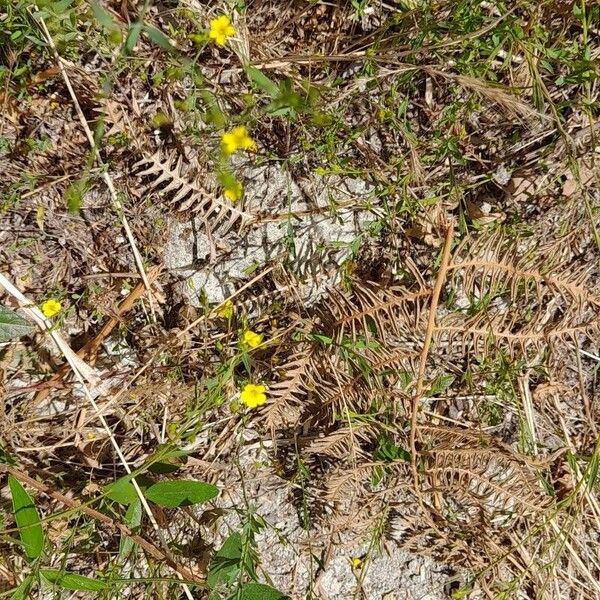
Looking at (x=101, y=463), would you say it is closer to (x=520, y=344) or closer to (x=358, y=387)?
(x=358, y=387)

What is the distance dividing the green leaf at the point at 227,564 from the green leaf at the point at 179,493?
197 mm

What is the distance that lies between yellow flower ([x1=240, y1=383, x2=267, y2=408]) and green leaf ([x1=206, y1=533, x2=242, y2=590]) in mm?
482

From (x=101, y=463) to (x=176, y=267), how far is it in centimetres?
84

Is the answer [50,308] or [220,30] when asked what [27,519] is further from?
[220,30]

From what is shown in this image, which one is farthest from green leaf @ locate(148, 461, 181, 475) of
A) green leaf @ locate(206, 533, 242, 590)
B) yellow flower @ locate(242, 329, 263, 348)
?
yellow flower @ locate(242, 329, 263, 348)

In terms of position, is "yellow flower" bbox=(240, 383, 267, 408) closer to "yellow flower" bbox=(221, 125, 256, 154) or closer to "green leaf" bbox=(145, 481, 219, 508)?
"green leaf" bbox=(145, 481, 219, 508)

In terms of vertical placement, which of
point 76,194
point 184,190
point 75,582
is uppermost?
point 76,194

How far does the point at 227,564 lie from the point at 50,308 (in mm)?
1154

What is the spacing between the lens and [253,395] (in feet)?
7.95

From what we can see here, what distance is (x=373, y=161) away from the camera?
2.59 m

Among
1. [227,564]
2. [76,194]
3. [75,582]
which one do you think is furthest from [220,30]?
[75,582]

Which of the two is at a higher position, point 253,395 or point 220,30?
point 220,30

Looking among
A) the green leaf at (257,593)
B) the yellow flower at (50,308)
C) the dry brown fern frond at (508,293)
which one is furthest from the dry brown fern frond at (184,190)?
the green leaf at (257,593)

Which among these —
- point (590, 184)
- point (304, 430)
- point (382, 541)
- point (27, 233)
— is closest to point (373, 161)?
point (590, 184)
